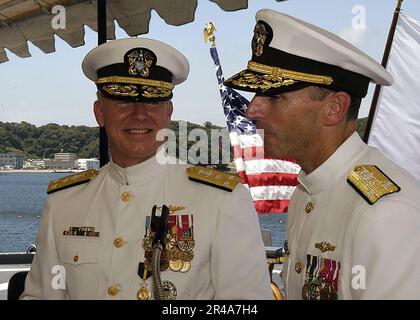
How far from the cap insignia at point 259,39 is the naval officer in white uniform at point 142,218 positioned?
0.45 metres

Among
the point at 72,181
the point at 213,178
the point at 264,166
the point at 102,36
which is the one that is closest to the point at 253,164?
the point at 264,166

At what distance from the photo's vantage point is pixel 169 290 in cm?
206

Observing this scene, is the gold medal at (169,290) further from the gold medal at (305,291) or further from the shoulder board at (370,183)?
the shoulder board at (370,183)

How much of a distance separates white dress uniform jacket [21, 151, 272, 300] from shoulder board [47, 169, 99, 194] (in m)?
0.07

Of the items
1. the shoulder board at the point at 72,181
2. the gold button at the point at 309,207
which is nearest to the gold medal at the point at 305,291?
the gold button at the point at 309,207

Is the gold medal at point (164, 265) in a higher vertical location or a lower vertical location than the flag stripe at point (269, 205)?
lower

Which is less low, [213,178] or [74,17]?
[74,17]

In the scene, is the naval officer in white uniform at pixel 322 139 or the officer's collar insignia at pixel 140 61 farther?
the officer's collar insignia at pixel 140 61

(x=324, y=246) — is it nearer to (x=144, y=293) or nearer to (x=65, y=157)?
(x=144, y=293)

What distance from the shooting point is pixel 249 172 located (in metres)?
6.94

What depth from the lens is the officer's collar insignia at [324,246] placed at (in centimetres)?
160

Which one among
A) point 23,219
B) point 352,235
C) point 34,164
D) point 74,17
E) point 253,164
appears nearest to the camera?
point 352,235

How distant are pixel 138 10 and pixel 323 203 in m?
3.14

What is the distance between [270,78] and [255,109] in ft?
0.32
